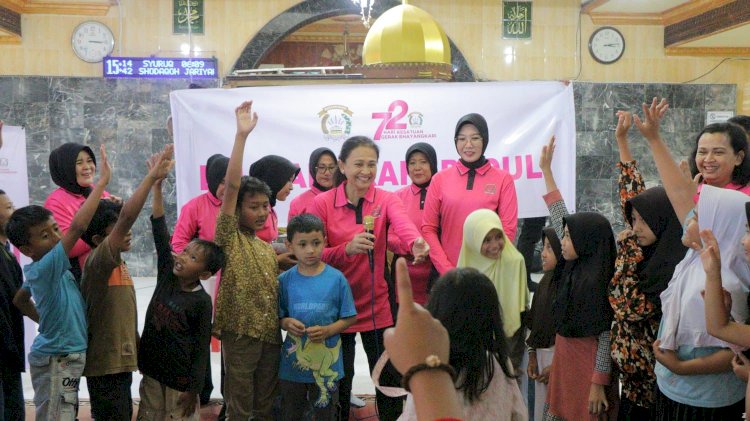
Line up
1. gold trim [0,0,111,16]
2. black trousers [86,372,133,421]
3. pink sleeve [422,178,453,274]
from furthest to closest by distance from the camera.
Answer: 1. gold trim [0,0,111,16]
2. pink sleeve [422,178,453,274]
3. black trousers [86,372,133,421]

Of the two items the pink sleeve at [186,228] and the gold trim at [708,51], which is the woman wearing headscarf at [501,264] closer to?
the pink sleeve at [186,228]

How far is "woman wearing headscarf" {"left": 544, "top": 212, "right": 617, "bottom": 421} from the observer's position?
2.84m

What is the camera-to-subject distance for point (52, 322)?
9.05 ft

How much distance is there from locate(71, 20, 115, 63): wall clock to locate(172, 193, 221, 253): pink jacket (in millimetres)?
5570

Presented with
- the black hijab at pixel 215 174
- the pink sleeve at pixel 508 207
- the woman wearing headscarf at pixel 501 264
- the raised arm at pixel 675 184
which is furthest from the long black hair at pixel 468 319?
the black hijab at pixel 215 174

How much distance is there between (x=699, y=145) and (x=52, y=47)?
25.0ft

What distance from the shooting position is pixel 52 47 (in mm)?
8453

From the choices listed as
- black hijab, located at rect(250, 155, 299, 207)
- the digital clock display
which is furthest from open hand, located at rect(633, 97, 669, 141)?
the digital clock display

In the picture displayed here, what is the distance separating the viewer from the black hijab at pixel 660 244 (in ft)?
8.68

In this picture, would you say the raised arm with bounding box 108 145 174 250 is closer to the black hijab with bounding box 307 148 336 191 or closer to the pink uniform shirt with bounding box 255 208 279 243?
Answer: the pink uniform shirt with bounding box 255 208 279 243

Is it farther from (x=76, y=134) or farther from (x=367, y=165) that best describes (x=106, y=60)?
(x=367, y=165)

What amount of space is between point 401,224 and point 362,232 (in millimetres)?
176

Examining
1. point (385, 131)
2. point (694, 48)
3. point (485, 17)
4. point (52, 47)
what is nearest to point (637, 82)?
point (694, 48)

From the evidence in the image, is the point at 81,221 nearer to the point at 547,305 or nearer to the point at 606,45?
the point at 547,305
